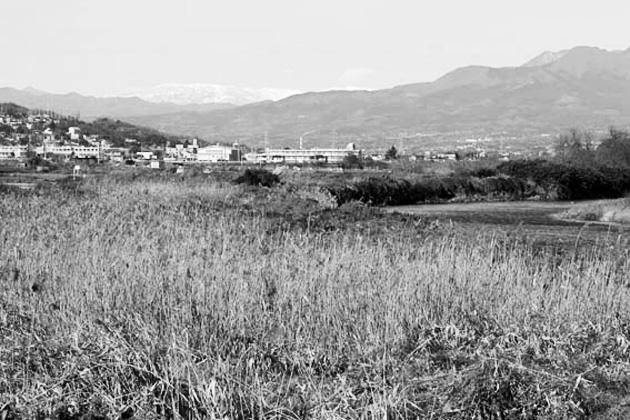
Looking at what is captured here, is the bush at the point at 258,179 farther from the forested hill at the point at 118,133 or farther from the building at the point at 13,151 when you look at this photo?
the forested hill at the point at 118,133

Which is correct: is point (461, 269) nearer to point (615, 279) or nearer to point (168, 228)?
point (615, 279)

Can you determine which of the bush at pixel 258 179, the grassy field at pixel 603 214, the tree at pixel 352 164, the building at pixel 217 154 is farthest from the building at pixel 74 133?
the grassy field at pixel 603 214

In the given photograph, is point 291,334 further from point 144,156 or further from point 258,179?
point 144,156

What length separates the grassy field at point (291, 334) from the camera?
6.01m

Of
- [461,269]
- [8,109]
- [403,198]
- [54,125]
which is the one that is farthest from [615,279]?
[8,109]

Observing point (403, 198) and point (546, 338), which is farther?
point (403, 198)

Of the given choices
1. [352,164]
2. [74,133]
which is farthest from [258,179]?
[74,133]

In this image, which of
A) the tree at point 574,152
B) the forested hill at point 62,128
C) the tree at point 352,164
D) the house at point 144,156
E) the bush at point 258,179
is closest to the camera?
the bush at point 258,179

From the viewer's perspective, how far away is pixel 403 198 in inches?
2002

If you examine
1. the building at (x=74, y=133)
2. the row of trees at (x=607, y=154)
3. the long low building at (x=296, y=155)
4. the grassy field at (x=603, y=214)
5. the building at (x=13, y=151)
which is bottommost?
the long low building at (x=296, y=155)

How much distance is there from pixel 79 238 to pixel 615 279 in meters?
6.49

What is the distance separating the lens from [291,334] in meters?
7.48

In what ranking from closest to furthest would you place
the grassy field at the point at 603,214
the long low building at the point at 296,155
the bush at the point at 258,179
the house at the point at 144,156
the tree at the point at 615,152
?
1. the grassy field at the point at 603,214
2. the bush at the point at 258,179
3. the tree at the point at 615,152
4. the house at the point at 144,156
5. the long low building at the point at 296,155

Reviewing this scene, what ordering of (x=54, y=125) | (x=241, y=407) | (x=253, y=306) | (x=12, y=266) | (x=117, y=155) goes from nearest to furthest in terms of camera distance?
(x=241, y=407) → (x=253, y=306) → (x=12, y=266) → (x=117, y=155) → (x=54, y=125)
